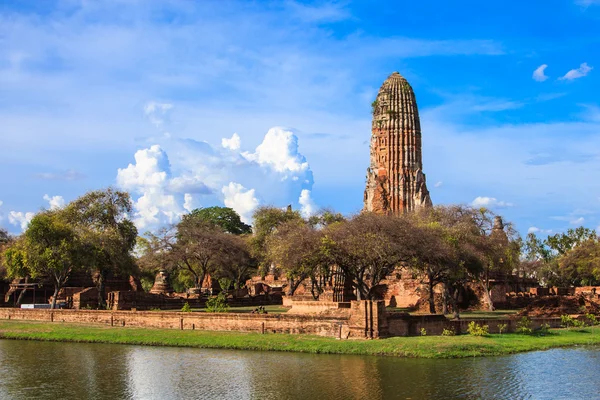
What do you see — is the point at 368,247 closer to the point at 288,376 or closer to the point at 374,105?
the point at 288,376

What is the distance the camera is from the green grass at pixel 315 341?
1044 inches

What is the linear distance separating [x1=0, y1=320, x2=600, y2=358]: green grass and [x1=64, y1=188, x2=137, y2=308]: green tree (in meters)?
10.4

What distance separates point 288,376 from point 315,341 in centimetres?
617

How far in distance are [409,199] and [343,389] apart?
60016 mm

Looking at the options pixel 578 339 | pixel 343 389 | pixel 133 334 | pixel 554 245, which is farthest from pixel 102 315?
pixel 554 245

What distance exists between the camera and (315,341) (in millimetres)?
28328

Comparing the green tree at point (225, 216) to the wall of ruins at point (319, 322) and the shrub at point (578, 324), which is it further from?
the shrub at point (578, 324)

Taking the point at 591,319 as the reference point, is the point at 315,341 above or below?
below

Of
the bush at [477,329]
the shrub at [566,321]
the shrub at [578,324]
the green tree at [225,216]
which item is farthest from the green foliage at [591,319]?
the green tree at [225,216]

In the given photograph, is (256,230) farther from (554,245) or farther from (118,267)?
(554,245)

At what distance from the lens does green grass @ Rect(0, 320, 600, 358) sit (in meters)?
26.5

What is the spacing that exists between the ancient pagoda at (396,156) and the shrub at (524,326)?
148 feet

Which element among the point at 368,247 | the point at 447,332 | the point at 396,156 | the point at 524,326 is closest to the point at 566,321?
the point at 524,326

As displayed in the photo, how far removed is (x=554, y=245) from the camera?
91.7m
